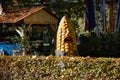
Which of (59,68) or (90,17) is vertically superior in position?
(59,68)

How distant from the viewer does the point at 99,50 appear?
1772cm

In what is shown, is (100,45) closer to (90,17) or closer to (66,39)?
(90,17)

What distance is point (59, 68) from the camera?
8.59 metres

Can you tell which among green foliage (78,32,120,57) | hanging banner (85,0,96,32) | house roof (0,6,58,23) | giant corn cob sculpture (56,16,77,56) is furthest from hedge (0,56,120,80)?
hanging banner (85,0,96,32)

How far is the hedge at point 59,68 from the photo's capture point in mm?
8297

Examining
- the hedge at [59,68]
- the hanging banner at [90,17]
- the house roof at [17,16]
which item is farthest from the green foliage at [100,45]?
the hedge at [59,68]

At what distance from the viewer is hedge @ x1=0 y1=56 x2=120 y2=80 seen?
830cm

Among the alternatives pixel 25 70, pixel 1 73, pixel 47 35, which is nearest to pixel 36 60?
pixel 25 70

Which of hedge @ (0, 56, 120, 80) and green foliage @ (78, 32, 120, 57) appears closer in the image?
hedge @ (0, 56, 120, 80)

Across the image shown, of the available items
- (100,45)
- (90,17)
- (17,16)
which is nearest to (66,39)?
(100,45)

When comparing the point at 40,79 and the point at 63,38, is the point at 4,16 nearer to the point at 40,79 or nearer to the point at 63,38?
the point at 63,38

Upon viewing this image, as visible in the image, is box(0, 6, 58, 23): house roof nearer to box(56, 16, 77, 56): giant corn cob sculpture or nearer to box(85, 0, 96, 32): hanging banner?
box(85, 0, 96, 32): hanging banner

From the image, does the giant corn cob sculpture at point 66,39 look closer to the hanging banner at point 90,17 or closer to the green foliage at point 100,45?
the green foliage at point 100,45

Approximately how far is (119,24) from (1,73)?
13.6m
